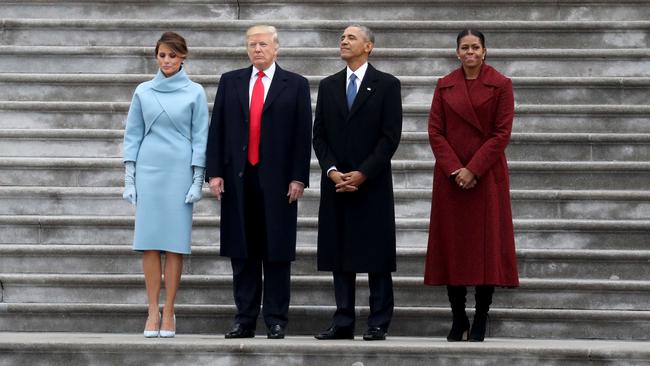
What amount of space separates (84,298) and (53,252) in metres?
0.46

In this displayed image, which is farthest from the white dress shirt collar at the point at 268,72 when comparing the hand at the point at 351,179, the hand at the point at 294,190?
the hand at the point at 351,179

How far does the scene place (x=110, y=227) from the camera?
33.6ft

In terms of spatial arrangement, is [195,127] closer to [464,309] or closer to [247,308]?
[247,308]

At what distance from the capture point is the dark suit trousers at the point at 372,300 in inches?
349

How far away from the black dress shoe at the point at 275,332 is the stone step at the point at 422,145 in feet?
7.71

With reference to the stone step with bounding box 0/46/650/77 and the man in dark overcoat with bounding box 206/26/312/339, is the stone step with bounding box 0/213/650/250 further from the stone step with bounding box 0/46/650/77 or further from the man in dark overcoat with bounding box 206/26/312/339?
the stone step with bounding box 0/46/650/77

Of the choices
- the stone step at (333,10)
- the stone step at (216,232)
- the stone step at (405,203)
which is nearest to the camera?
the stone step at (216,232)

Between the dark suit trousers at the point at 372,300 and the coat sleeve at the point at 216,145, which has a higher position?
the coat sleeve at the point at 216,145

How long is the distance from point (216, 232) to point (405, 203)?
1.31 meters

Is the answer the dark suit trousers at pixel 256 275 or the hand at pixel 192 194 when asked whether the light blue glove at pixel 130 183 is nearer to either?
the hand at pixel 192 194

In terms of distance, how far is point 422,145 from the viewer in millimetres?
10898

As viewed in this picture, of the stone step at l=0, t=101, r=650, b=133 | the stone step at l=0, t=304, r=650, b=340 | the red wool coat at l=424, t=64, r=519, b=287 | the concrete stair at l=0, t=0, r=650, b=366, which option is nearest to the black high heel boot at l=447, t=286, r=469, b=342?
the red wool coat at l=424, t=64, r=519, b=287

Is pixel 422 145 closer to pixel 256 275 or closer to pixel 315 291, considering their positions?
pixel 315 291

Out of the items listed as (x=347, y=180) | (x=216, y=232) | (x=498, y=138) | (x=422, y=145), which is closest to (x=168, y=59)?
(x=347, y=180)
